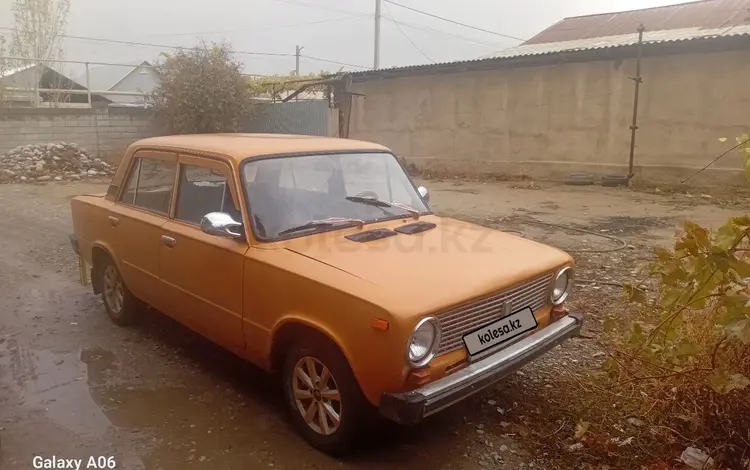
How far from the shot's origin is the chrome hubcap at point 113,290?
4938 mm

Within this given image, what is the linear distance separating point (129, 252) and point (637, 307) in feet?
13.7

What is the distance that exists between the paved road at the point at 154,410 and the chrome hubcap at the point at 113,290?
19 cm

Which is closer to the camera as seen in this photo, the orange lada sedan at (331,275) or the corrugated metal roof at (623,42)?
the orange lada sedan at (331,275)

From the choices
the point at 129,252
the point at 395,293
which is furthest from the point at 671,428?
the point at 129,252

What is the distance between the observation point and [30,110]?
17.6 m

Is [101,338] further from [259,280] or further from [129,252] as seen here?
[259,280]

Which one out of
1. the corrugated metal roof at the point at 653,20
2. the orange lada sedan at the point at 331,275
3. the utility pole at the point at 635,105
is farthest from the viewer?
the corrugated metal roof at the point at 653,20

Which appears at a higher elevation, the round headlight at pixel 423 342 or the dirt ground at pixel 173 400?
the round headlight at pixel 423 342

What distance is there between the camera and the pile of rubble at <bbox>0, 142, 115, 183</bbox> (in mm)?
15359

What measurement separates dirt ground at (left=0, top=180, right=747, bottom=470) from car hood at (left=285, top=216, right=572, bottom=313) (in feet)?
2.99

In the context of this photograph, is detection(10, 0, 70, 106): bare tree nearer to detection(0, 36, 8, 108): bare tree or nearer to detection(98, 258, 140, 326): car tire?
detection(0, 36, 8, 108): bare tree

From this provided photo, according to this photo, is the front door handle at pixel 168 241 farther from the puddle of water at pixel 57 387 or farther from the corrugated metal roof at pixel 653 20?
the corrugated metal roof at pixel 653 20

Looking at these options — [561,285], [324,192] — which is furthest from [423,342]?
[324,192]

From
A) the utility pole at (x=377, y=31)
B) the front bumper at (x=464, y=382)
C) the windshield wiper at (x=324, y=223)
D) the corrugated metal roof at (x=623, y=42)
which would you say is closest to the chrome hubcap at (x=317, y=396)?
the front bumper at (x=464, y=382)
